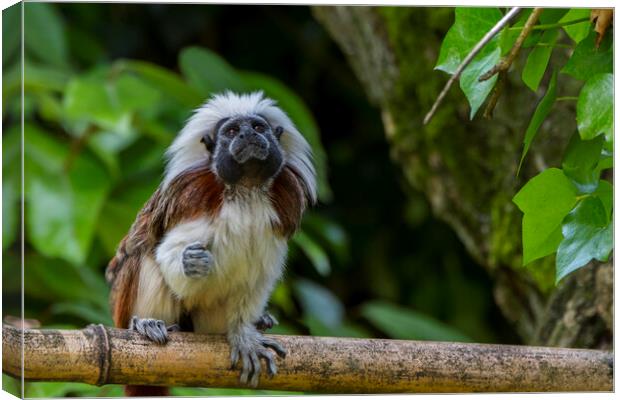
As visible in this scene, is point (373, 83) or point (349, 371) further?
point (373, 83)

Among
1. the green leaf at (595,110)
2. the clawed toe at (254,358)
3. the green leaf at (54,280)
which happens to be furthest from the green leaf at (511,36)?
the green leaf at (54,280)

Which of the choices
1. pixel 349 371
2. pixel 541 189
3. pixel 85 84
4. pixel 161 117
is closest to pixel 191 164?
pixel 349 371

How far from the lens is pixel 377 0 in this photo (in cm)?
245

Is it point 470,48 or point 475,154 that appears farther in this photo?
point 475,154

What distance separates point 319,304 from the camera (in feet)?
10.6

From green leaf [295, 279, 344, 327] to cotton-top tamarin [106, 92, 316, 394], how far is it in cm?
103

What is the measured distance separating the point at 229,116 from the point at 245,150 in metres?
0.09

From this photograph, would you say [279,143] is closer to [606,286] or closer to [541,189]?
[541,189]

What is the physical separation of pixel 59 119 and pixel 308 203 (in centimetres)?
111

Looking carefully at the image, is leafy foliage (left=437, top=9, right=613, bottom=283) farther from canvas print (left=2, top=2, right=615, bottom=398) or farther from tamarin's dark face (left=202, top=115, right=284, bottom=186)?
tamarin's dark face (left=202, top=115, right=284, bottom=186)

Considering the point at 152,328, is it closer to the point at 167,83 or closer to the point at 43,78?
the point at 167,83

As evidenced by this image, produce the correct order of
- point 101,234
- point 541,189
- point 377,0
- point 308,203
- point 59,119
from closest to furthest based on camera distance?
1. point 541,189
2. point 308,203
3. point 377,0
4. point 101,234
5. point 59,119

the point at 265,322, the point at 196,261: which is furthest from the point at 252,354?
the point at 196,261

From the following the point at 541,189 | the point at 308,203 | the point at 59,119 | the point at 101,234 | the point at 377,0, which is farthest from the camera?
the point at 59,119
